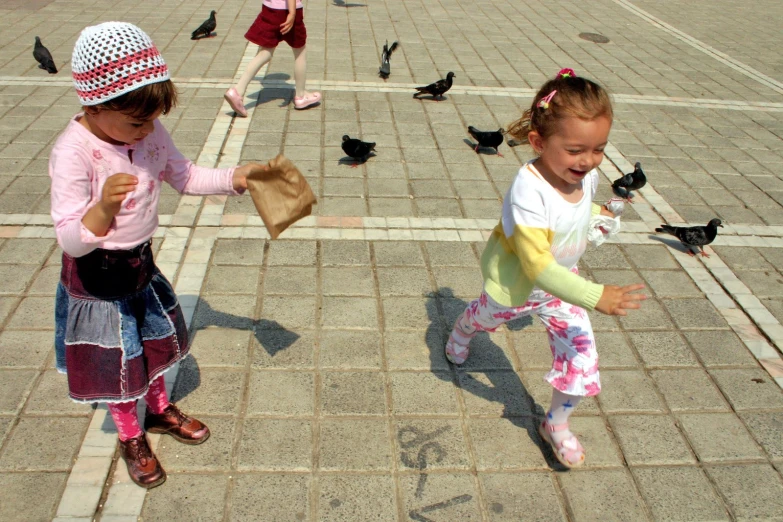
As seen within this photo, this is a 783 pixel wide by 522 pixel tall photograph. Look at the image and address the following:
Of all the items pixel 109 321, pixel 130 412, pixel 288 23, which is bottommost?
pixel 130 412

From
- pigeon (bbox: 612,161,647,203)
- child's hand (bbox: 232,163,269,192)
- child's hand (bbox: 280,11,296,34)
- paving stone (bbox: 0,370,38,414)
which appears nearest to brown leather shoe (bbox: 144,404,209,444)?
paving stone (bbox: 0,370,38,414)

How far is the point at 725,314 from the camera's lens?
4.37 metres

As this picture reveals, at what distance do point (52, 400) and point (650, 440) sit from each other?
10.6 ft

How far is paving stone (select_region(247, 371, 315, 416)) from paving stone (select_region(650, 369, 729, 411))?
2.08 m

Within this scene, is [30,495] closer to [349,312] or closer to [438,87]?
[349,312]

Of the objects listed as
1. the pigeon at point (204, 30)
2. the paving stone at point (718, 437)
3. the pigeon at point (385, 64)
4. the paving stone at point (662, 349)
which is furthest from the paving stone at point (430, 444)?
the pigeon at point (204, 30)

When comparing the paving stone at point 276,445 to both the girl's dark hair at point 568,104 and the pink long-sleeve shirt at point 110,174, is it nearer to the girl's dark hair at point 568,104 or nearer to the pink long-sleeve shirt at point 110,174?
the pink long-sleeve shirt at point 110,174

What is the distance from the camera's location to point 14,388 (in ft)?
11.1

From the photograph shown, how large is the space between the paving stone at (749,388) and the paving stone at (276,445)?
2475 mm

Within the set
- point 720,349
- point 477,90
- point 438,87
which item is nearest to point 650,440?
point 720,349

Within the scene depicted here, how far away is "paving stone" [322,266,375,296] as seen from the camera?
434cm

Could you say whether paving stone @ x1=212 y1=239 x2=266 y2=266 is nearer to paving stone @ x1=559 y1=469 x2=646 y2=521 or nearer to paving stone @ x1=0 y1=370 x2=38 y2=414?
paving stone @ x1=0 y1=370 x2=38 y2=414

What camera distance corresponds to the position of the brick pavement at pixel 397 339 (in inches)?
118

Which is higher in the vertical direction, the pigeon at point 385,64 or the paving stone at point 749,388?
the paving stone at point 749,388
